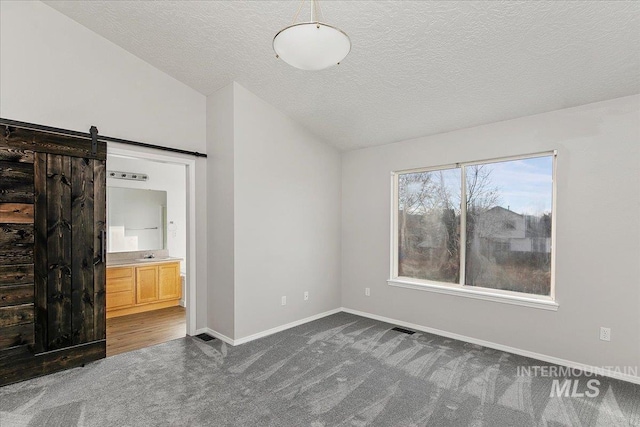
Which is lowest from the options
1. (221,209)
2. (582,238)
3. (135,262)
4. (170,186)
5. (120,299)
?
(120,299)

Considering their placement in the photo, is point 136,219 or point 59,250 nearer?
point 59,250

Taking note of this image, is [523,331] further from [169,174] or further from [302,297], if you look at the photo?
[169,174]

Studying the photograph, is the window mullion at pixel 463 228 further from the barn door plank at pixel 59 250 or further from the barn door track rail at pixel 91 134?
the barn door plank at pixel 59 250

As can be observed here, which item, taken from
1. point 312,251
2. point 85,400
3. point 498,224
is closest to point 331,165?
point 312,251

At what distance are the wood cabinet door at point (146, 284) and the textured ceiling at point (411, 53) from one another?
290cm

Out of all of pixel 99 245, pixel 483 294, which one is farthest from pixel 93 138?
pixel 483 294

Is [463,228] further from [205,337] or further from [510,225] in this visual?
[205,337]

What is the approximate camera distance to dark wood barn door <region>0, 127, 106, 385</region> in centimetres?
287

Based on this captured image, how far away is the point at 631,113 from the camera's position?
2938 millimetres

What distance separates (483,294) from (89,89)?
474 cm

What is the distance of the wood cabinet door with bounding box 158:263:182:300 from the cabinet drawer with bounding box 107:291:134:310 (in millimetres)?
449

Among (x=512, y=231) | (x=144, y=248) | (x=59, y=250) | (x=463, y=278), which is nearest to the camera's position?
(x=59, y=250)

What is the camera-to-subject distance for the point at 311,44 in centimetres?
183

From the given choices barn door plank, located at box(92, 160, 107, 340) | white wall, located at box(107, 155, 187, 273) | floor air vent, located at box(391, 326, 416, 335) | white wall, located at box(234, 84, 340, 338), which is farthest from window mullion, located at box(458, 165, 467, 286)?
white wall, located at box(107, 155, 187, 273)
